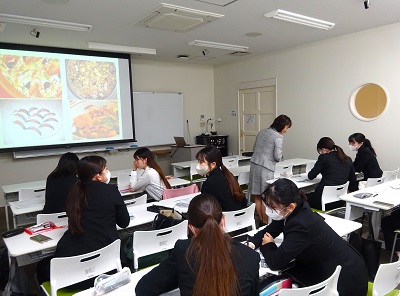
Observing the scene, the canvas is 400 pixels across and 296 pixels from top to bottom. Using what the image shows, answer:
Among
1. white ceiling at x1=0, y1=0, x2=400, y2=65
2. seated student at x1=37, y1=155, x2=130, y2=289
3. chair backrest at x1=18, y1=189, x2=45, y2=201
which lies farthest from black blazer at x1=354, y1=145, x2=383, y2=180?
chair backrest at x1=18, y1=189, x2=45, y2=201

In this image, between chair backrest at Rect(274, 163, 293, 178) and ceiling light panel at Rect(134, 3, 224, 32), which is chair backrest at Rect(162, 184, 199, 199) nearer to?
chair backrest at Rect(274, 163, 293, 178)

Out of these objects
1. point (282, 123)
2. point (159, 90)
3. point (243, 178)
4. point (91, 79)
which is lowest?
point (243, 178)

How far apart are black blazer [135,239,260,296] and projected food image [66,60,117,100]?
537cm

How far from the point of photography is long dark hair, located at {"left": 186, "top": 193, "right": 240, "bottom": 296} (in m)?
1.11

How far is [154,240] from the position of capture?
82.1 inches

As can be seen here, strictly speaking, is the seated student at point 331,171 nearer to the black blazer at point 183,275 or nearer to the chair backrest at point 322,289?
the chair backrest at point 322,289

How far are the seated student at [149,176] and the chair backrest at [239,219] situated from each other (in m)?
1.05

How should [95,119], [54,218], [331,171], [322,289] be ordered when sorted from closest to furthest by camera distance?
[322,289] → [54,218] → [331,171] → [95,119]

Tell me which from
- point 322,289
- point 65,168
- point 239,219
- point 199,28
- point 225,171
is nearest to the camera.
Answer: point 322,289

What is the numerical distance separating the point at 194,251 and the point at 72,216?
109cm

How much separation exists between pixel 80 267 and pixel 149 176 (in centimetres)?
160

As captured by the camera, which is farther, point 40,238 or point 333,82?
point 333,82

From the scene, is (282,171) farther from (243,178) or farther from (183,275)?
(183,275)

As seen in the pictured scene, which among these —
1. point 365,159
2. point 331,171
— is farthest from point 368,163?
point 331,171
